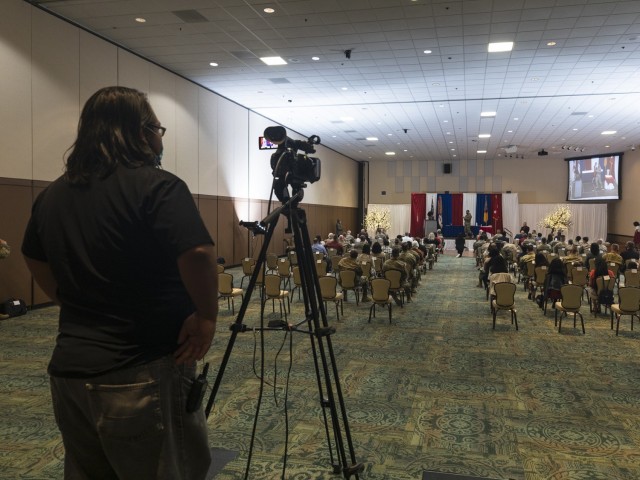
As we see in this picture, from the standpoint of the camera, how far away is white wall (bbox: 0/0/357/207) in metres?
9.32

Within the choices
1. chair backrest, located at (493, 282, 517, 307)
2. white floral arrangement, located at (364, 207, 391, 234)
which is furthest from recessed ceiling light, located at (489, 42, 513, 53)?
white floral arrangement, located at (364, 207, 391, 234)

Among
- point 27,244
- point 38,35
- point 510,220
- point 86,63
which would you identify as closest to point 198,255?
point 27,244

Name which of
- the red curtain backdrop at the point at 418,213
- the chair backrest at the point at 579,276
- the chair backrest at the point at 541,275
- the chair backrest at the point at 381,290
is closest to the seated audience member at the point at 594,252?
the chair backrest at the point at 579,276

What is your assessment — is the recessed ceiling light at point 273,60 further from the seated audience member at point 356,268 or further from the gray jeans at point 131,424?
the gray jeans at point 131,424

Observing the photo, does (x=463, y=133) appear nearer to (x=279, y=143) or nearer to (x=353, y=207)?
(x=353, y=207)

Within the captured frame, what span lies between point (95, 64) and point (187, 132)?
4010mm

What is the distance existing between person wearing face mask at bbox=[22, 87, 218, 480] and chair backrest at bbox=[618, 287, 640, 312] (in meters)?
8.35

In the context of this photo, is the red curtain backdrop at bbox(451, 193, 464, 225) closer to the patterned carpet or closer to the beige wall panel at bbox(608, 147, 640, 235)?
the beige wall panel at bbox(608, 147, 640, 235)

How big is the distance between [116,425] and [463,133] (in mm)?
24607

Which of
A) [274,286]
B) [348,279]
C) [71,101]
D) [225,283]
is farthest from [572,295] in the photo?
[71,101]

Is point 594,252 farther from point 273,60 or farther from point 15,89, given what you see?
point 15,89

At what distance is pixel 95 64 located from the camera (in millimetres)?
11406

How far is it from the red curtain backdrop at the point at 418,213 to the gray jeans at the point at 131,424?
3333 centimetres

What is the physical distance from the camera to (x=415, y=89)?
1622 cm
